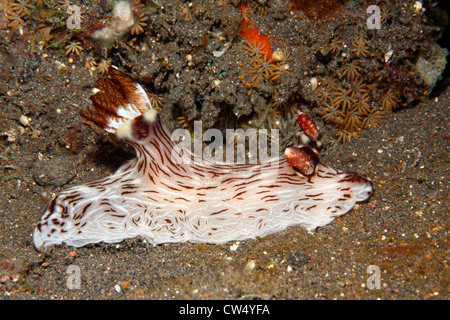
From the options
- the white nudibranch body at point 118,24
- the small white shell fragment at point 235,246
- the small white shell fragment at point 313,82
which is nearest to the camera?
the small white shell fragment at point 235,246

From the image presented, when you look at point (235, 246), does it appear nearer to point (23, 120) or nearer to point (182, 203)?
point (182, 203)

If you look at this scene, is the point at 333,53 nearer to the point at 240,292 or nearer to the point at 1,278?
the point at 240,292

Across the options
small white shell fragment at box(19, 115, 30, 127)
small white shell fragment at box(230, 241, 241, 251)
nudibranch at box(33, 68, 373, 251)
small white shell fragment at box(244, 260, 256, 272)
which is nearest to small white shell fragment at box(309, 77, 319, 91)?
nudibranch at box(33, 68, 373, 251)

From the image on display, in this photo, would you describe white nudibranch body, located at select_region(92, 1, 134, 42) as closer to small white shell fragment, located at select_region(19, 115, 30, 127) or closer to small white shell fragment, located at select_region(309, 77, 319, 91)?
small white shell fragment, located at select_region(19, 115, 30, 127)

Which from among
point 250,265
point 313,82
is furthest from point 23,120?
point 313,82

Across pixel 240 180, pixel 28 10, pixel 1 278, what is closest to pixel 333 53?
pixel 240 180

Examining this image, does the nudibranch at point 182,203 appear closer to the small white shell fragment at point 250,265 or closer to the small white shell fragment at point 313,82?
the small white shell fragment at point 250,265

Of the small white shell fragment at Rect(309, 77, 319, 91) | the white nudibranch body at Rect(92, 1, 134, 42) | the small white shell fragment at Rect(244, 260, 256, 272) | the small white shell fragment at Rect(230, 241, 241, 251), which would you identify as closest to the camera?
the small white shell fragment at Rect(244, 260, 256, 272)

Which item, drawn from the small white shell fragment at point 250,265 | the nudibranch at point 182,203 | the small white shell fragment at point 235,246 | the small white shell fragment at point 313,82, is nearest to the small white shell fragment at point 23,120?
the nudibranch at point 182,203

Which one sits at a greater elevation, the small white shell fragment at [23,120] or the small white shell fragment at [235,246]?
the small white shell fragment at [23,120]
